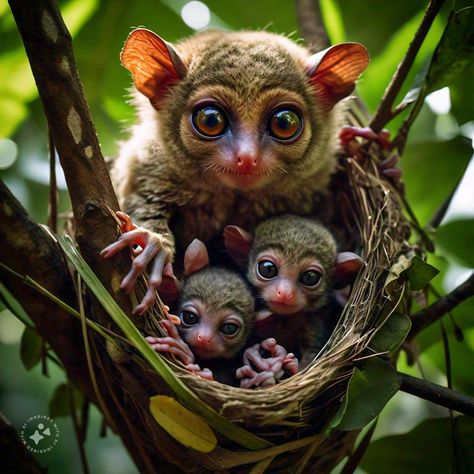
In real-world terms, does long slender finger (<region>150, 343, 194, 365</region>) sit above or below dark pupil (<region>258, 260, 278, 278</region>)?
below

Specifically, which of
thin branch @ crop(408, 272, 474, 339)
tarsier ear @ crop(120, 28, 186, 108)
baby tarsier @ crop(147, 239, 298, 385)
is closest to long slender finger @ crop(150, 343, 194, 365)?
baby tarsier @ crop(147, 239, 298, 385)

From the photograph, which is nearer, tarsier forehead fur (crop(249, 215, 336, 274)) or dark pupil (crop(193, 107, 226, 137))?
dark pupil (crop(193, 107, 226, 137))

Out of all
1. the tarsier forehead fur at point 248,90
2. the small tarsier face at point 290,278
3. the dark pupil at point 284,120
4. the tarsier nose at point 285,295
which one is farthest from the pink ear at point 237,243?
the dark pupil at point 284,120

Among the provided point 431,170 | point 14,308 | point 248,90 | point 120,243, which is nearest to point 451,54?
point 431,170

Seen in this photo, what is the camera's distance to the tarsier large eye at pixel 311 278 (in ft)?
9.18

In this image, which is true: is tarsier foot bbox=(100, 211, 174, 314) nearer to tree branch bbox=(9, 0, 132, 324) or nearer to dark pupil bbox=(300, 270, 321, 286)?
tree branch bbox=(9, 0, 132, 324)

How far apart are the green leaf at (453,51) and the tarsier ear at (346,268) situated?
0.80 meters

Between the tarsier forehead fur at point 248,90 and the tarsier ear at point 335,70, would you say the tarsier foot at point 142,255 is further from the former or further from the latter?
the tarsier ear at point 335,70

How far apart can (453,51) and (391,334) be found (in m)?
1.24

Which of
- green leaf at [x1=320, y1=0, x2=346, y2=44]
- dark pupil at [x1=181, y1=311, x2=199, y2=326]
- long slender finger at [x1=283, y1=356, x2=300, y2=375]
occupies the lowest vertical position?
long slender finger at [x1=283, y1=356, x2=300, y2=375]

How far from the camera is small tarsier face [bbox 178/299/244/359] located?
99.4 inches

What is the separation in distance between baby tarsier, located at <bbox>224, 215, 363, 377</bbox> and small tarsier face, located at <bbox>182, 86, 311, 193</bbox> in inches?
10.7

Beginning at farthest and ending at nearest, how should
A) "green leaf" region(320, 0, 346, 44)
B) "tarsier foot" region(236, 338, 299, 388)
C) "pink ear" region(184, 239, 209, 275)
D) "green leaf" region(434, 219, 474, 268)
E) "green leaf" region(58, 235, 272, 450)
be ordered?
"green leaf" region(320, 0, 346, 44) → "green leaf" region(434, 219, 474, 268) → "pink ear" region(184, 239, 209, 275) → "tarsier foot" region(236, 338, 299, 388) → "green leaf" region(58, 235, 272, 450)

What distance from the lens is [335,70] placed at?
2916mm
